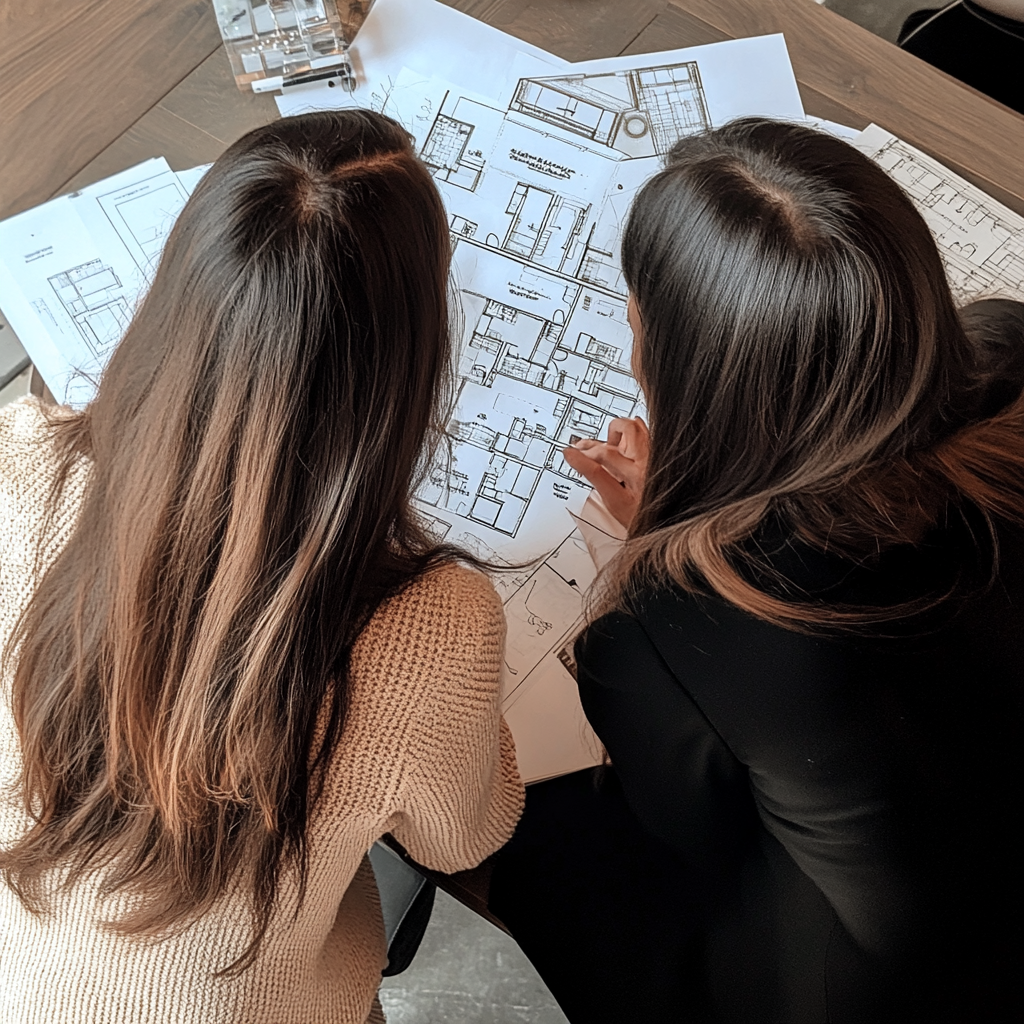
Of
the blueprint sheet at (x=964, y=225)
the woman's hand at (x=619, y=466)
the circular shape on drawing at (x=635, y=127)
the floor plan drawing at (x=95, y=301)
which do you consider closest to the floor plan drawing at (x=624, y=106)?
the circular shape on drawing at (x=635, y=127)

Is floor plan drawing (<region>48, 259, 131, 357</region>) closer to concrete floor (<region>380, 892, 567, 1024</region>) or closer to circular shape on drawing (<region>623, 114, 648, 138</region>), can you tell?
circular shape on drawing (<region>623, 114, 648, 138</region>)

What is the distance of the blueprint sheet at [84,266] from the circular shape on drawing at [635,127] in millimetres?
411

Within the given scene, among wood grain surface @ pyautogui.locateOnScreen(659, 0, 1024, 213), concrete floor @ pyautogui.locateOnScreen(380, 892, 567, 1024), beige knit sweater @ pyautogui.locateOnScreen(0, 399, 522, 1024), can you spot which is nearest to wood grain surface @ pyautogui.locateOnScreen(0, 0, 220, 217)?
beige knit sweater @ pyautogui.locateOnScreen(0, 399, 522, 1024)

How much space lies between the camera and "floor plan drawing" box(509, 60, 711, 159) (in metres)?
0.91

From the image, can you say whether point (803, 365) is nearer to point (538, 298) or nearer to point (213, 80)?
point (538, 298)

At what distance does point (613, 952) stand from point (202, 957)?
0.35 metres

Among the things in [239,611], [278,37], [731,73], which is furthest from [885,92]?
[239,611]

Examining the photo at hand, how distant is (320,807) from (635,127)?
2.29 feet

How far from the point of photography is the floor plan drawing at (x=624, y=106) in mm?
909

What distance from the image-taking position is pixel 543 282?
87 cm

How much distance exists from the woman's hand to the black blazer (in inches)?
5.1

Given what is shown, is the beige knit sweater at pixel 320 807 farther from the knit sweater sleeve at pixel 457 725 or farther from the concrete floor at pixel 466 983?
the concrete floor at pixel 466 983

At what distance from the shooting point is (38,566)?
59 centimetres

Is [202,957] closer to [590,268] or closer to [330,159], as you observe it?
[330,159]
